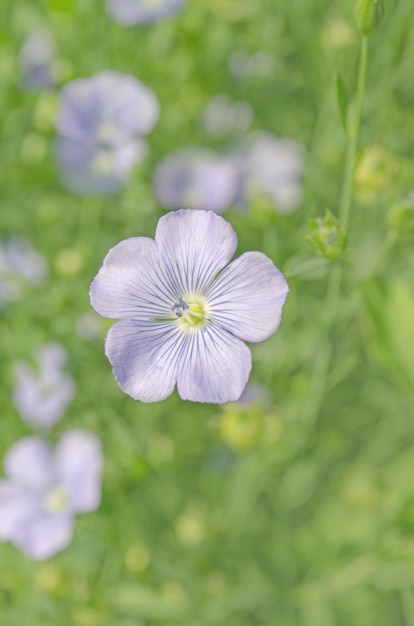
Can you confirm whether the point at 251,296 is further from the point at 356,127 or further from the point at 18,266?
the point at 18,266

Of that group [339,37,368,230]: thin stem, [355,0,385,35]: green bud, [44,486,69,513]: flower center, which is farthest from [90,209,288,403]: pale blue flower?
[44,486,69,513]: flower center

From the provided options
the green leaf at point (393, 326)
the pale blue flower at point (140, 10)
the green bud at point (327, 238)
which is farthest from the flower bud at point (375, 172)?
the pale blue flower at point (140, 10)

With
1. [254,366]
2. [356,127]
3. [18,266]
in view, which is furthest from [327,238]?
[18,266]

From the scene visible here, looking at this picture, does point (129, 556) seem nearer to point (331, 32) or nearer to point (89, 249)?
point (89, 249)

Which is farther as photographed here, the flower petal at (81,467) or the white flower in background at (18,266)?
the white flower in background at (18,266)

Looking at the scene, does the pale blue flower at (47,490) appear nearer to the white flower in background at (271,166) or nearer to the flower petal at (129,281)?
the flower petal at (129,281)

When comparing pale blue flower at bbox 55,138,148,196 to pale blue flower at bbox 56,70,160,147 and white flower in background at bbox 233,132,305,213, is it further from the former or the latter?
white flower in background at bbox 233,132,305,213

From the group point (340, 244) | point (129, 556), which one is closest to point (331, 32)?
point (340, 244)
